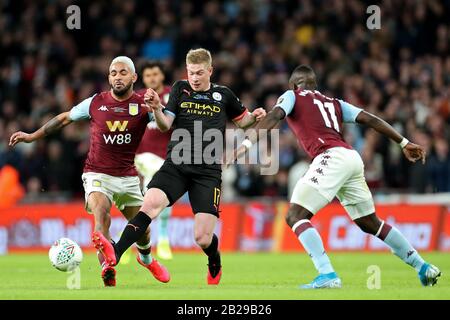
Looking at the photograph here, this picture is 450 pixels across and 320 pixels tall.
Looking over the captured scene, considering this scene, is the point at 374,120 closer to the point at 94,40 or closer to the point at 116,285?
the point at 116,285

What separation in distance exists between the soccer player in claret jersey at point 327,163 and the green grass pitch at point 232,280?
53 cm

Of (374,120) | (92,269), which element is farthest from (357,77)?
(374,120)

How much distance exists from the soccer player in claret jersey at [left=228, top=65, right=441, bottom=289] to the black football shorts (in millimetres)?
700

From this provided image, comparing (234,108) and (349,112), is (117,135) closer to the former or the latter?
(234,108)

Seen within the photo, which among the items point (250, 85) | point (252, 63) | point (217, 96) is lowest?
point (217, 96)

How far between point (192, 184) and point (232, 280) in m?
1.63

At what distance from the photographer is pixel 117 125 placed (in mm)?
11617

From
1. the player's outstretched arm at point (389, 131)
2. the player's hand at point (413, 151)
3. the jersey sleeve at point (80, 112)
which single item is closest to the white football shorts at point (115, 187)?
the jersey sleeve at point (80, 112)

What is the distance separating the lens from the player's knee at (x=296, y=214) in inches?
413

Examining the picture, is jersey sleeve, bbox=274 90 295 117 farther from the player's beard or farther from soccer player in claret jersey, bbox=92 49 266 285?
the player's beard

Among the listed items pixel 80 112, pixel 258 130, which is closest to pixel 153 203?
pixel 258 130

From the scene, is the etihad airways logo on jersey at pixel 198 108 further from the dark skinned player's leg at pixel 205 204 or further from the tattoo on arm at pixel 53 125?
the tattoo on arm at pixel 53 125

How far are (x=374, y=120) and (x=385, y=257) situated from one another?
762cm
